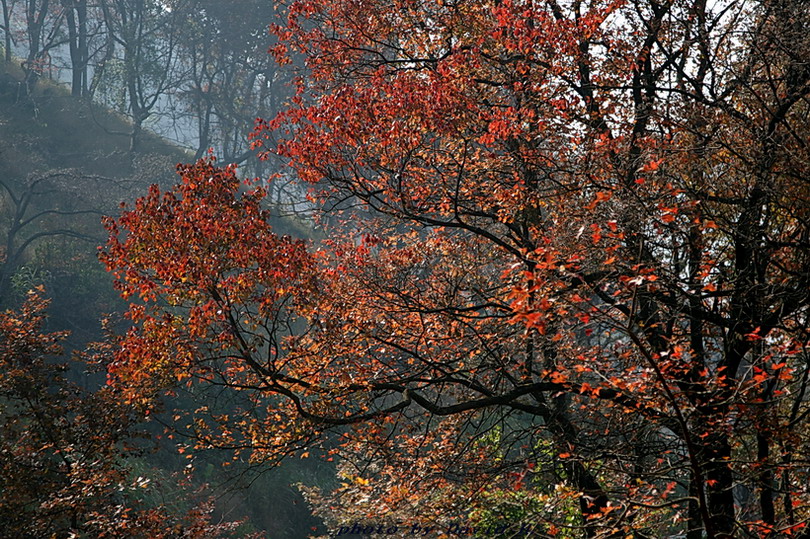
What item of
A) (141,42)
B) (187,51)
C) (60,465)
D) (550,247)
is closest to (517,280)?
(550,247)

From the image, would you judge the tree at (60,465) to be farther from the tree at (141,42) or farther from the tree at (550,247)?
the tree at (141,42)

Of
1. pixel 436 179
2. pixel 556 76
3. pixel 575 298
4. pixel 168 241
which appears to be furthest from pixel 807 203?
pixel 168 241

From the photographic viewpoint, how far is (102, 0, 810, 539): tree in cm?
709

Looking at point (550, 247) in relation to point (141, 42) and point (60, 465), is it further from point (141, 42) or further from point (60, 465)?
point (141, 42)

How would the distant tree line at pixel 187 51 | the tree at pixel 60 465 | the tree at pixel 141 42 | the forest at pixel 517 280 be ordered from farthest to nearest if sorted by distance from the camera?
the distant tree line at pixel 187 51 → the tree at pixel 141 42 → the tree at pixel 60 465 → the forest at pixel 517 280

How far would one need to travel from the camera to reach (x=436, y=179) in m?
10.9

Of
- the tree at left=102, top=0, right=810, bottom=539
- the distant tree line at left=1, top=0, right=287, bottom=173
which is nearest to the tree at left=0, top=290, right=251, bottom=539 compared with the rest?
the tree at left=102, top=0, right=810, bottom=539

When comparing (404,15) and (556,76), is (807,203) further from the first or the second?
(404,15)

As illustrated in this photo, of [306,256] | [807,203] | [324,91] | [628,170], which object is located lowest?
[807,203]

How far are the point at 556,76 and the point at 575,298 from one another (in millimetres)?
5311

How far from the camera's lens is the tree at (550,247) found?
7.09 metres

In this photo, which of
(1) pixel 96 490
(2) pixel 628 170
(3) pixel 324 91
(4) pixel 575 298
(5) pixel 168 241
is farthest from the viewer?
(3) pixel 324 91

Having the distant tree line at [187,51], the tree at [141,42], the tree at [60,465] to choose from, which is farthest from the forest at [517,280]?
the distant tree line at [187,51]

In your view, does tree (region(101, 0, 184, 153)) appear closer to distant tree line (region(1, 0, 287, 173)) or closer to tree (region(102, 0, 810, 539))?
distant tree line (region(1, 0, 287, 173))
